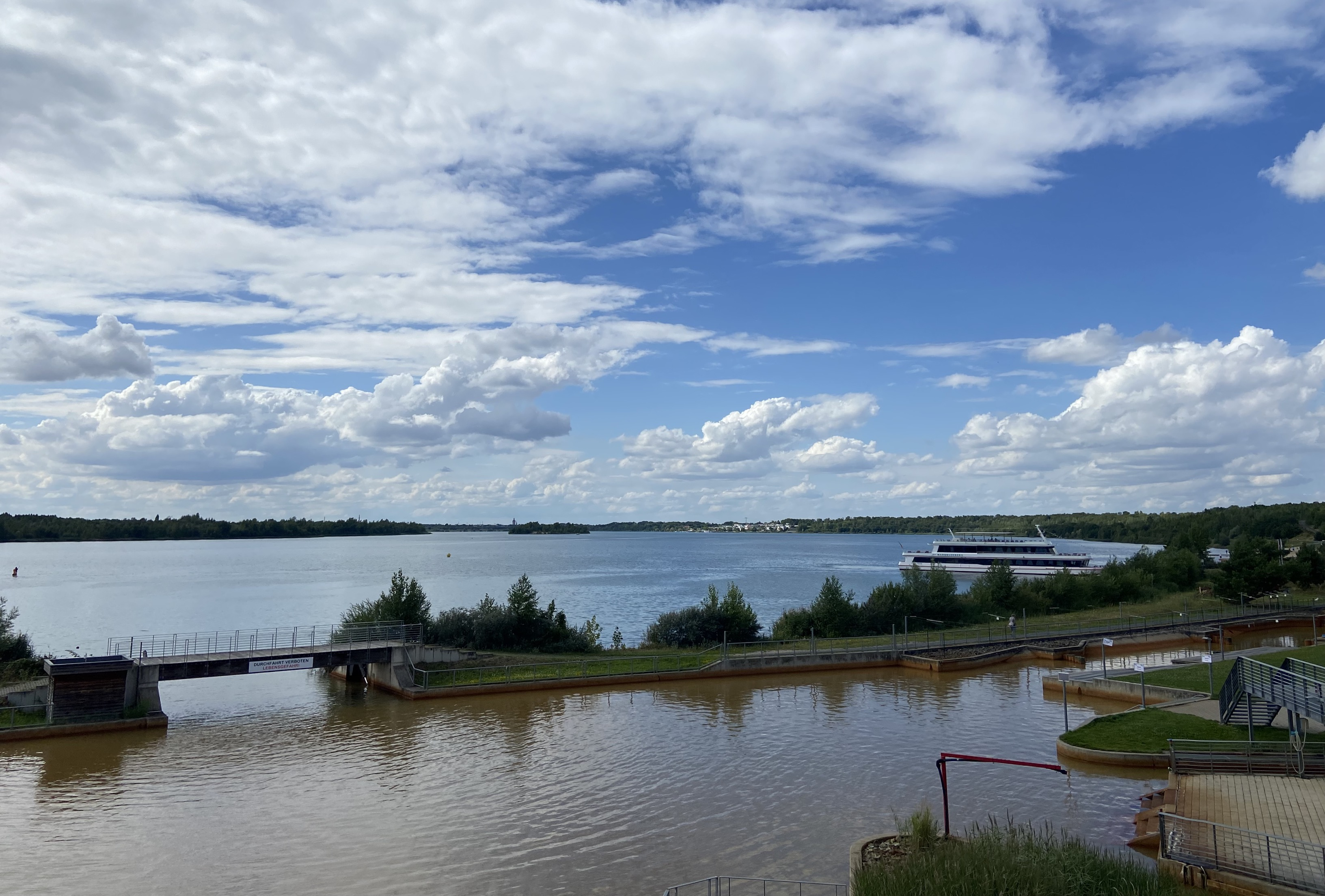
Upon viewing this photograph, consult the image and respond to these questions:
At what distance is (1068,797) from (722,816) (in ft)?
31.6

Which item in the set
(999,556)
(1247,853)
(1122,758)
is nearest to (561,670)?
(1122,758)

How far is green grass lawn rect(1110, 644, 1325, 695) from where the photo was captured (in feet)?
119

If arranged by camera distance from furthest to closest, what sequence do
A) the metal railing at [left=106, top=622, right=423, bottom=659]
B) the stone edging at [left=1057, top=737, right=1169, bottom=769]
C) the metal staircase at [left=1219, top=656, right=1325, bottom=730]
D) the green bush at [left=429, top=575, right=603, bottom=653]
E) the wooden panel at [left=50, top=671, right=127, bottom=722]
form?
the green bush at [left=429, top=575, right=603, bottom=653], the metal railing at [left=106, top=622, right=423, bottom=659], the wooden panel at [left=50, top=671, right=127, bottom=722], the stone edging at [left=1057, top=737, right=1169, bottom=769], the metal staircase at [left=1219, top=656, right=1325, bottom=730]

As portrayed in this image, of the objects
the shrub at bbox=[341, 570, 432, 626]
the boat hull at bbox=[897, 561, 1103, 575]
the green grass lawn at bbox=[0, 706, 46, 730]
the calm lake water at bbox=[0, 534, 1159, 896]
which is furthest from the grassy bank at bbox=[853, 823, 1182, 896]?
the boat hull at bbox=[897, 561, 1103, 575]

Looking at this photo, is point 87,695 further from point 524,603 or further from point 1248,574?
point 1248,574

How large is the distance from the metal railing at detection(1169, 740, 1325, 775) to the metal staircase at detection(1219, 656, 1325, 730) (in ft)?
2.58

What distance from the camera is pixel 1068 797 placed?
76.7 ft

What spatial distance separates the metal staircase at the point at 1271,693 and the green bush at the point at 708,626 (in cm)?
2956

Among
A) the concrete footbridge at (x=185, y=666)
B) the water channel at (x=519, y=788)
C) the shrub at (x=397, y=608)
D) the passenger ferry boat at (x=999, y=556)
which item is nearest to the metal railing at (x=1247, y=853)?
the water channel at (x=519, y=788)

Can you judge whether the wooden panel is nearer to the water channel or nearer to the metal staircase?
the water channel

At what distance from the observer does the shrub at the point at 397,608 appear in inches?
1772

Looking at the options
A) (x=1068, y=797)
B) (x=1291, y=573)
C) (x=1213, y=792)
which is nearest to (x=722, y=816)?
(x=1068, y=797)

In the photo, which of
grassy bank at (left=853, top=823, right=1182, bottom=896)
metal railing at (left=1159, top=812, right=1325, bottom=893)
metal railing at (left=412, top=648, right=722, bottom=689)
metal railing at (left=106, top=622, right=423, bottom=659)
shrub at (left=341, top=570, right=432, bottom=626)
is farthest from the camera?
shrub at (left=341, top=570, right=432, bottom=626)

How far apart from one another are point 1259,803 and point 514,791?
62.3ft
